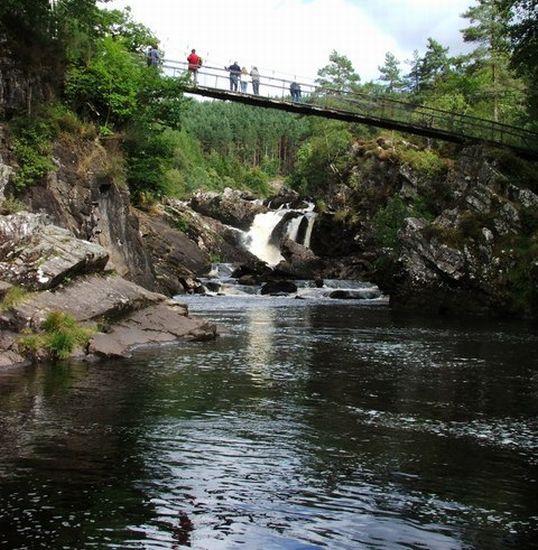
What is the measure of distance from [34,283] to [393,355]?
1062 cm

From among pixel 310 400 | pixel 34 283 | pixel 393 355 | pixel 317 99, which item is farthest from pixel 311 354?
pixel 317 99

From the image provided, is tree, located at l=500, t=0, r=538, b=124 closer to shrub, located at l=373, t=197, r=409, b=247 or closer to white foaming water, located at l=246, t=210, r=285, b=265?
shrub, located at l=373, t=197, r=409, b=247

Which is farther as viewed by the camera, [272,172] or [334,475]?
[272,172]

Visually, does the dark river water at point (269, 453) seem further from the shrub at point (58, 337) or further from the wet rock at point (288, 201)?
the wet rock at point (288, 201)

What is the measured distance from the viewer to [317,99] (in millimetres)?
46812

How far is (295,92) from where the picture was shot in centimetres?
4497

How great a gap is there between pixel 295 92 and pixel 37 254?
90.9 feet

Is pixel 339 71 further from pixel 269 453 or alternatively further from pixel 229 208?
pixel 269 453

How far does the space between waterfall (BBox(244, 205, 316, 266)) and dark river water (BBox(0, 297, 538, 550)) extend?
43.9 m

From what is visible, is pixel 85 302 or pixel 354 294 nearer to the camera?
pixel 85 302

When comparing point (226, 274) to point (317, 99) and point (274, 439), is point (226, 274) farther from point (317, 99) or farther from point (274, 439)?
point (274, 439)

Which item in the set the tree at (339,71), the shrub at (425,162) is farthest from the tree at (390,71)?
the shrub at (425,162)

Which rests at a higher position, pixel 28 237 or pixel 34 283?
pixel 28 237

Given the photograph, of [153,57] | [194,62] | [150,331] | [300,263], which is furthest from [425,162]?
[150,331]
